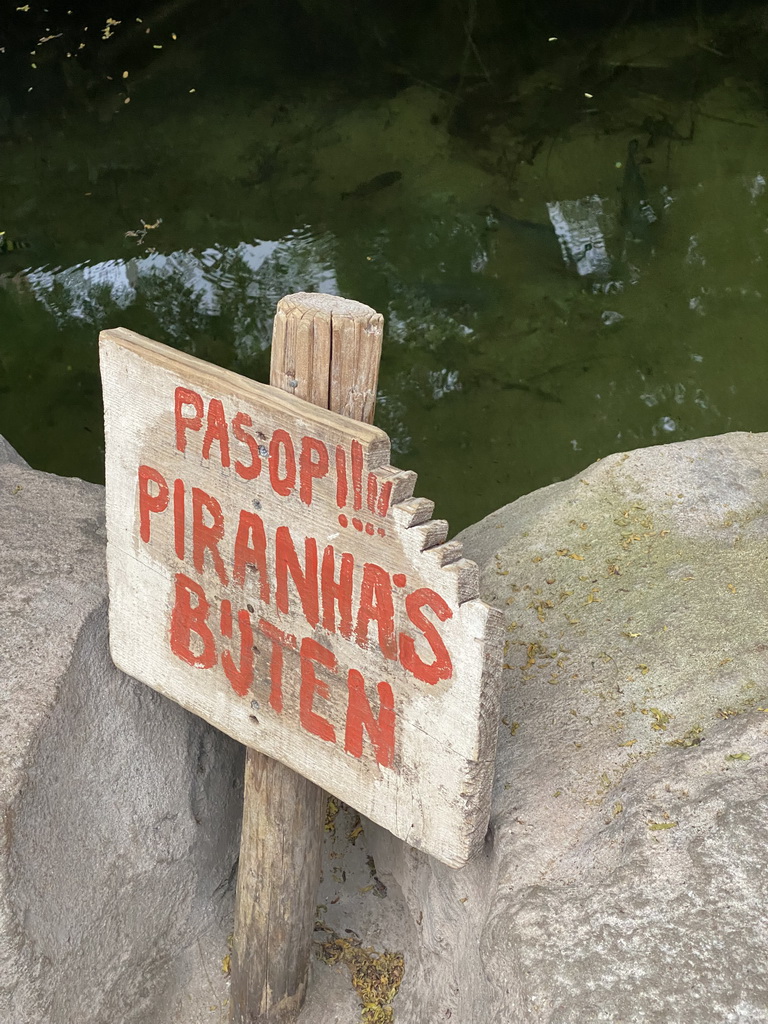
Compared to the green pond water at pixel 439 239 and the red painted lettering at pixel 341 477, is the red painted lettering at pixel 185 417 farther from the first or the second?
the green pond water at pixel 439 239

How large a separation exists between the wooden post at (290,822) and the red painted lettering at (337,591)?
0.76ft

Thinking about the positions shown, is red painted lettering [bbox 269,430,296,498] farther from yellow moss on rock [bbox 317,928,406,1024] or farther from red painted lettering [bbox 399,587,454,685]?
yellow moss on rock [bbox 317,928,406,1024]

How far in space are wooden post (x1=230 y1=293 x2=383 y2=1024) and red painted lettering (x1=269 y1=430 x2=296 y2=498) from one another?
0.28ft

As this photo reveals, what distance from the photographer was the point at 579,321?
3.91m

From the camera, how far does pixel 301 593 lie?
184cm

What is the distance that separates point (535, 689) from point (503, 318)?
2.01 m

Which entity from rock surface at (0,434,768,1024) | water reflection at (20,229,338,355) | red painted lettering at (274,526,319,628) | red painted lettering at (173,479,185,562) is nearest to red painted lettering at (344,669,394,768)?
red painted lettering at (274,526,319,628)

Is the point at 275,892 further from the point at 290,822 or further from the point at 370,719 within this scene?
the point at 370,719

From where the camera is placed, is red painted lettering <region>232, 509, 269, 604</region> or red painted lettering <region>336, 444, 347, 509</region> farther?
red painted lettering <region>232, 509, 269, 604</region>

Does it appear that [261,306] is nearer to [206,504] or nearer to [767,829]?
[206,504]

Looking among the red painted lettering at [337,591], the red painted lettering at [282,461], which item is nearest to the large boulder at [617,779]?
the red painted lettering at [337,591]

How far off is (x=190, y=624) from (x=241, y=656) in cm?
12

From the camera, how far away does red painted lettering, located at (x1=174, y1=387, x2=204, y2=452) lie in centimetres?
187

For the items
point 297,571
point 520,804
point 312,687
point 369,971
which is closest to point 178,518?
point 297,571
